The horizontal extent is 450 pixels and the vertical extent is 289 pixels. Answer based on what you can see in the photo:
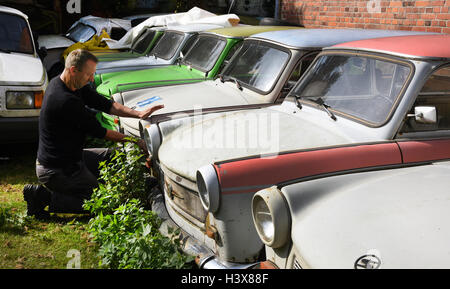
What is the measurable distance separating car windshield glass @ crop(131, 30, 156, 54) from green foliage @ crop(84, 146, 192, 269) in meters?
4.97

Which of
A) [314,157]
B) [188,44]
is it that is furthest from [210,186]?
[188,44]

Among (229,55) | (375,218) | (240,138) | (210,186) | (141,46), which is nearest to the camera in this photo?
(375,218)

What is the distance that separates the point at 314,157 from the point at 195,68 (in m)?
3.82

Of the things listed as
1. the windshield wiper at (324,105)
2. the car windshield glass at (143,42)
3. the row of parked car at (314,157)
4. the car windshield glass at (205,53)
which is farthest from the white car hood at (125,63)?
the windshield wiper at (324,105)

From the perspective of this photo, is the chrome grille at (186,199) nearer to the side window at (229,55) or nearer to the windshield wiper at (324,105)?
the windshield wiper at (324,105)

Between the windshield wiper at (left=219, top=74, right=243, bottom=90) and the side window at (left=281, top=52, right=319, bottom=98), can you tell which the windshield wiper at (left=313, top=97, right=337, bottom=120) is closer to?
the side window at (left=281, top=52, right=319, bottom=98)

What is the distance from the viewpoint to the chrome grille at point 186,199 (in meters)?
3.08

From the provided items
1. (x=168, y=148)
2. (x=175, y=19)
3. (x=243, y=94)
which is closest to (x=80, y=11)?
(x=175, y=19)

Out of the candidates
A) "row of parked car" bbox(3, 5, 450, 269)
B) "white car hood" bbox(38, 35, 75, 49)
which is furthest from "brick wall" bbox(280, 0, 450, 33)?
"white car hood" bbox(38, 35, 75, 49)

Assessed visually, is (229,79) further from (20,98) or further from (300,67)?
(20,98)

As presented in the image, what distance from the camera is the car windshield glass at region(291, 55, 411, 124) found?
322cm

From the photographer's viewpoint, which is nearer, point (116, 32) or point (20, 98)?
point (20, 98)

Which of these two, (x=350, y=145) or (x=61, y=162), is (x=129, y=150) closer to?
(x=61, y=162)

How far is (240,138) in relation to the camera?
3.32 meters
